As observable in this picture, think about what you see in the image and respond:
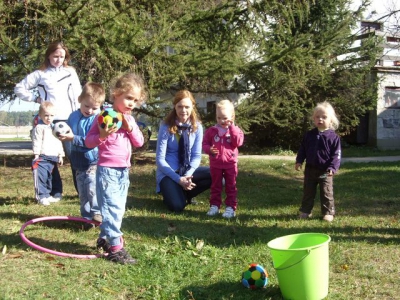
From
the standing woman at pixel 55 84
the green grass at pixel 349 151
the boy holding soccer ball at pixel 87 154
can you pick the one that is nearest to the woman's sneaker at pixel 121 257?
the boy holding soccer ball at pixel 87 154

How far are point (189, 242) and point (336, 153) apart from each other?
243 centimetres

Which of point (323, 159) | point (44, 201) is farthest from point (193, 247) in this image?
point (44, 201)

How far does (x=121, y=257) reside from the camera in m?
3.91

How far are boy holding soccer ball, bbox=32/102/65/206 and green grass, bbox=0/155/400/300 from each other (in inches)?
8.3

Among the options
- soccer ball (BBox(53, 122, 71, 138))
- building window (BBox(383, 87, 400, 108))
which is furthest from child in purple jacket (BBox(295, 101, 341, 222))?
building window (BBox(383, 87, 400, 108))

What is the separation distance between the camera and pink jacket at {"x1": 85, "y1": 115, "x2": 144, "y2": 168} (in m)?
3.91

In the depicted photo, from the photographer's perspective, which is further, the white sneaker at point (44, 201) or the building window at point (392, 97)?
the building window at point (392, 97)

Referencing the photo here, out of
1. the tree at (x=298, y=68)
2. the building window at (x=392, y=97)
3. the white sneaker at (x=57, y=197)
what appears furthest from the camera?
the building window at (x=392, y=97)

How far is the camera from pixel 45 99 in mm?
5992

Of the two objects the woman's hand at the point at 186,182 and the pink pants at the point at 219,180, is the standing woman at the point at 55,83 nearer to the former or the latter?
the woman's hand at the point at 186,182

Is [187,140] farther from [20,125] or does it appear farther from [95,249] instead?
[20,125]

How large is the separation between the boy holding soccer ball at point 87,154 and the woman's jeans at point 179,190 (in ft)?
4.27

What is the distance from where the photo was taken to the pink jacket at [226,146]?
586 cm

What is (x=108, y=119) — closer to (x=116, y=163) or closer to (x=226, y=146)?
(x=116, y=163)
